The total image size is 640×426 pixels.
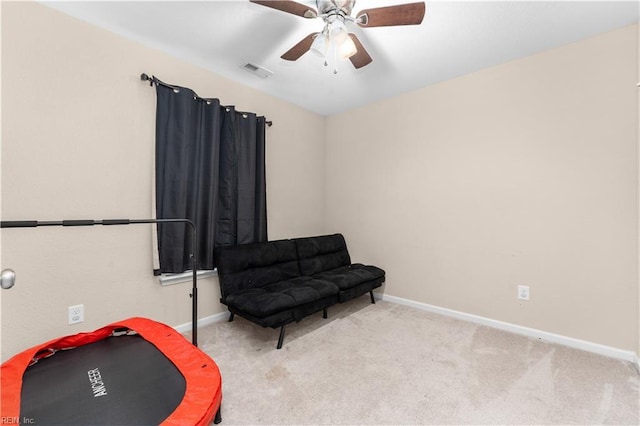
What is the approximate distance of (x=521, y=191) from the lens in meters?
2.55

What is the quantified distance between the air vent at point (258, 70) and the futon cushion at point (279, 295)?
209cm

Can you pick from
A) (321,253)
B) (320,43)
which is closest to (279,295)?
(321,253)

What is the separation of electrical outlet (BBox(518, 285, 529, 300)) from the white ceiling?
2.05 metres

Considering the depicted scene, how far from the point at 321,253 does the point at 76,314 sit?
7.42ft

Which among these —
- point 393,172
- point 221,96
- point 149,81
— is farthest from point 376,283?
point 149,81

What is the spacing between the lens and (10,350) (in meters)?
1.81

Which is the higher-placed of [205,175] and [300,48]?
[300,48]

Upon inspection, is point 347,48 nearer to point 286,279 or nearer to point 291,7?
point 291,7

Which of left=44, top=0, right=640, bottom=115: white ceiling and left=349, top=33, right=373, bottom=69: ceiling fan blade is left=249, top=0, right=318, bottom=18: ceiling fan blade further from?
left=349, top=33, right=373, bottom=69: ceiling fan blade

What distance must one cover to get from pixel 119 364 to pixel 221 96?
2409 millimetres

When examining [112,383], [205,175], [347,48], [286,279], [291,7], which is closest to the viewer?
[112,383]

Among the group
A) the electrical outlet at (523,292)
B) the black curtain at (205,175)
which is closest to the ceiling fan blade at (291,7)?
the black curtain at (205,175)

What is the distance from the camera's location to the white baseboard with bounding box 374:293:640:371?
2137 millimetres

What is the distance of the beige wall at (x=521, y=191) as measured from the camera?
2.15 m
